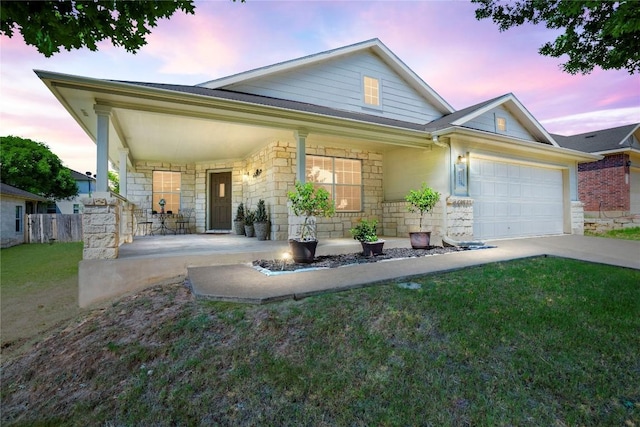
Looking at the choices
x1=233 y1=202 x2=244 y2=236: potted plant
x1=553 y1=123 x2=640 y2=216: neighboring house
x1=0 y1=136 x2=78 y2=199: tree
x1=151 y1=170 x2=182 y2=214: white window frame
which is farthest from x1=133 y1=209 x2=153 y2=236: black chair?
x1=553 y1=123 x2=640 y2=216: neighboring house

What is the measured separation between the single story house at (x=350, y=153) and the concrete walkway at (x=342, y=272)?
68.0 inches

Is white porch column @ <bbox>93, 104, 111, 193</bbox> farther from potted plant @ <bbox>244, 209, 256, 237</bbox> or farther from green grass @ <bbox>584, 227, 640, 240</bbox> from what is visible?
green grass @ <bbox>584, 227, 640, 240</bbox>

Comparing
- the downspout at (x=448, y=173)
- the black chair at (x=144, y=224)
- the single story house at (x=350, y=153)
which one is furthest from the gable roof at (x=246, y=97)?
the black chair at (x=144, y=224)

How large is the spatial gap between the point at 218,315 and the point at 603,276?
5.41 m

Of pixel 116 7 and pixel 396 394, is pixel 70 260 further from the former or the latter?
pixel 396 394

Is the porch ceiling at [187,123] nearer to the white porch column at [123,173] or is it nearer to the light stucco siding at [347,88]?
the white porch column at [123,173]

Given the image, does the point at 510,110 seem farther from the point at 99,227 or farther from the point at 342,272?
the point at 99,227

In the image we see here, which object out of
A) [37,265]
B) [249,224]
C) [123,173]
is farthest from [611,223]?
[37,265]

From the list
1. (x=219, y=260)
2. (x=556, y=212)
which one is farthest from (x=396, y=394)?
(x=556, y=212)

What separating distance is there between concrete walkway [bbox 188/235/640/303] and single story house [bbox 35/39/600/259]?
1728mm

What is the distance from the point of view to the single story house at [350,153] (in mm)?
6781

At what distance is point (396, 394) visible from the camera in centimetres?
214

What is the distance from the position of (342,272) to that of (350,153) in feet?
17.5

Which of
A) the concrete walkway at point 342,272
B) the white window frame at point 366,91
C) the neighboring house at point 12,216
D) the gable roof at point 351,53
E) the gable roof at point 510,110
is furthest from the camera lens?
the neighboring house at point 12,216
